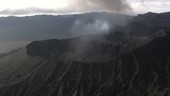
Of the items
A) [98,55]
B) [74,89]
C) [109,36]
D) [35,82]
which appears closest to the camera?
[74,89]

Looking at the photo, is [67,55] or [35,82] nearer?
[35,82]

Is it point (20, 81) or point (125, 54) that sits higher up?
point (125, 54)

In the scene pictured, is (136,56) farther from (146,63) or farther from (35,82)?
(35,82)

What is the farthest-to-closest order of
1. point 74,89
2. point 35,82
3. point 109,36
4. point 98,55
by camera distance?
point 109,36 → point 98,55 → point 35,82 → point 74,89

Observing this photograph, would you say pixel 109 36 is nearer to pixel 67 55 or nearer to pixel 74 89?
pixel 67 55

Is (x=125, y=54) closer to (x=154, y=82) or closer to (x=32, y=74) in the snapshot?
(x=154, y=82)

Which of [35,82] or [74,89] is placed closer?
[74,89]

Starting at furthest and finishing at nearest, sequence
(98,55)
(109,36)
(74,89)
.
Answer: (109,36) < (98,55) < (74,89)

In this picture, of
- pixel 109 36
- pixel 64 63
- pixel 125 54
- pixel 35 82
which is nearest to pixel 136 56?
pixel 125 54

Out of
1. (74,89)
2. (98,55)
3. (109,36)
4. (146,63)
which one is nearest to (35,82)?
(74,89)
